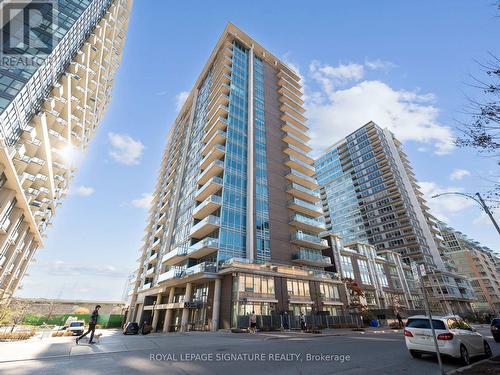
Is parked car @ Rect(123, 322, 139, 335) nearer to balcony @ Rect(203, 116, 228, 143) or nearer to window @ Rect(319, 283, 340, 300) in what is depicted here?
window @ Rect(319, 283, 340, 300)

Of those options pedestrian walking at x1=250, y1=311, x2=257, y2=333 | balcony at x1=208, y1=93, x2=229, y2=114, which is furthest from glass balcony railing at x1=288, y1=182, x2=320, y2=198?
pedestrian walking at x1=250, y1=311, x2=257, y2=333

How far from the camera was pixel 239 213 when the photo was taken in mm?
34406

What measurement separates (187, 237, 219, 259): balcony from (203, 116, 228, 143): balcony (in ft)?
61.4

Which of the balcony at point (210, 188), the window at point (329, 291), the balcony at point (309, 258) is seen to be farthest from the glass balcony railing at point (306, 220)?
the balcony at point (210, 188)

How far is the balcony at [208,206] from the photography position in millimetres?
32781

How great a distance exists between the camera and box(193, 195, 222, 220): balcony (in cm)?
3278

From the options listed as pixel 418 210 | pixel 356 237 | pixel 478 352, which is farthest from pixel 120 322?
pixel 418 210

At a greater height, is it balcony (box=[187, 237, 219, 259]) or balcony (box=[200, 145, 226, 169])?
balcony (box=[200, 145, 226, 169])

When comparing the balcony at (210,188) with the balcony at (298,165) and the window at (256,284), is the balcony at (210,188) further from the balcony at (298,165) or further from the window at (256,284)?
the balcony at (298,165)

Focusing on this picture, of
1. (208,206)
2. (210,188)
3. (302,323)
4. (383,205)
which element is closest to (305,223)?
(208,206)

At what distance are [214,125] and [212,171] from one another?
842 centimetres

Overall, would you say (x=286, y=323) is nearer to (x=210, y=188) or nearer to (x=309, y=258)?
(x=309, y=258)

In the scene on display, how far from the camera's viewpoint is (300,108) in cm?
5634

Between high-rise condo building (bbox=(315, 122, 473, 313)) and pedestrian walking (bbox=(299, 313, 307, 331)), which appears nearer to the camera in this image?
Result: pedestrian walking (bbox=(299, 313, 307, 331))
